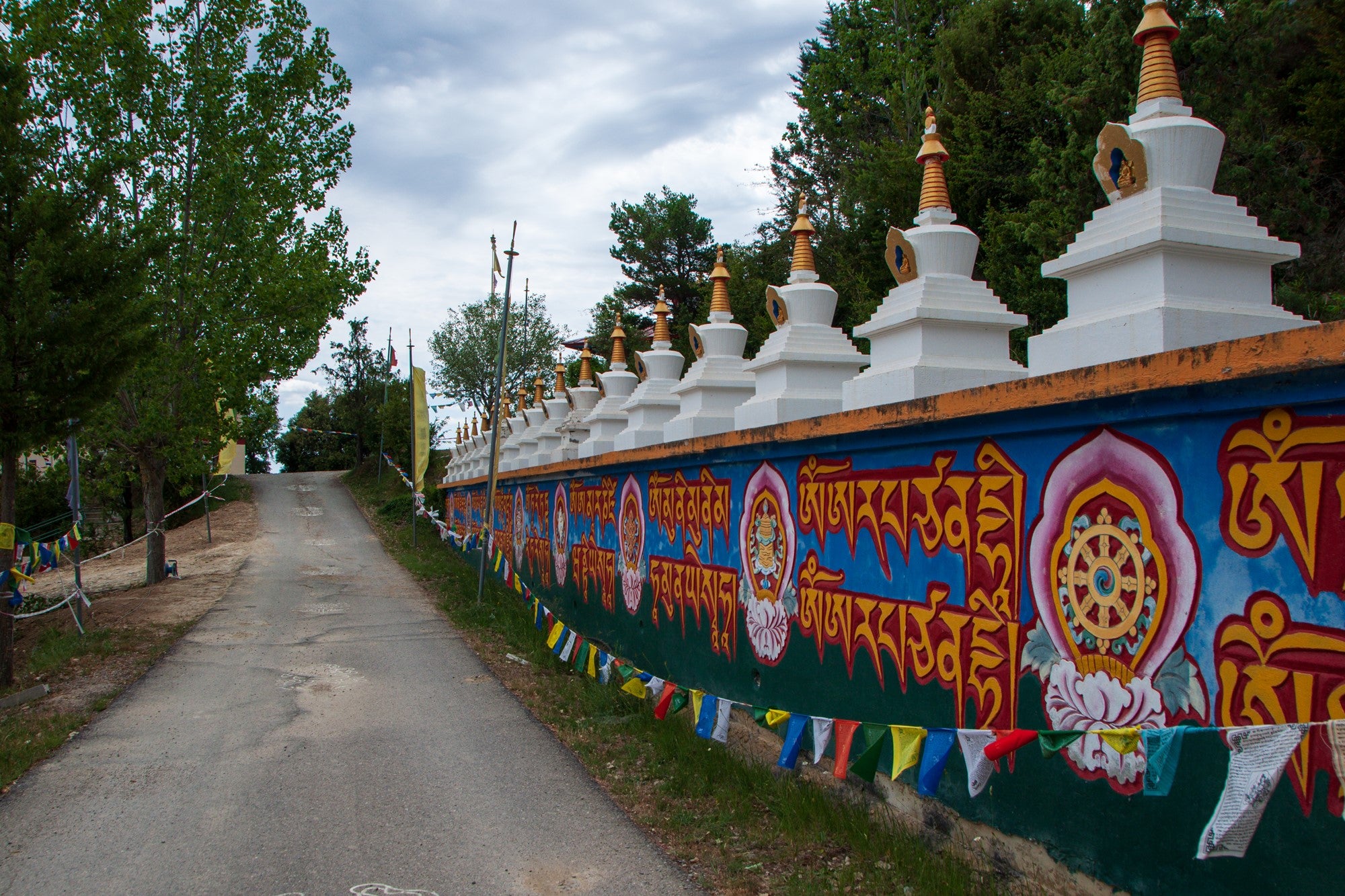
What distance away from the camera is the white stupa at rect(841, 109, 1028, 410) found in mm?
4652

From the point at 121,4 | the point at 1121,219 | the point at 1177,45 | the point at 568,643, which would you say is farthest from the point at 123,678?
the point at 1177,45

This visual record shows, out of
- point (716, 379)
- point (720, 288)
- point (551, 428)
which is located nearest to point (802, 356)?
point (716, 379)

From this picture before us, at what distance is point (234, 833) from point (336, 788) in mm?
774

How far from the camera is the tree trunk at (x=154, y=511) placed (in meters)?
17.5

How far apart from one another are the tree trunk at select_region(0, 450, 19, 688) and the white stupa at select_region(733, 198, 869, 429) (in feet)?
24.2

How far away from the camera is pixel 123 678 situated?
9227mm

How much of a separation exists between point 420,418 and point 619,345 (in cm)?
1118

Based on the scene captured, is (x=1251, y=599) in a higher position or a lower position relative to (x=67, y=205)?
lower

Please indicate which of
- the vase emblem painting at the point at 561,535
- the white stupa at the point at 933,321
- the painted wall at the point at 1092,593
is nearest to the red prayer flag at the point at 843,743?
the painted wall at the point at 1092,593

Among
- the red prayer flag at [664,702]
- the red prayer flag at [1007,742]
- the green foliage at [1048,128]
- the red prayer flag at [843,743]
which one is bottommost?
the red prayer flag at [664,702]

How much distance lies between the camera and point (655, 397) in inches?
343

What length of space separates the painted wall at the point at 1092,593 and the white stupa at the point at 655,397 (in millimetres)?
2579

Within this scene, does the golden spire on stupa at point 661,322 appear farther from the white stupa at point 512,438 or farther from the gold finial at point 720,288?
the white stupa at point 512,438

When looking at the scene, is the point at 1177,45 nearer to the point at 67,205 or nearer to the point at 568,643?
the point at 568,643
